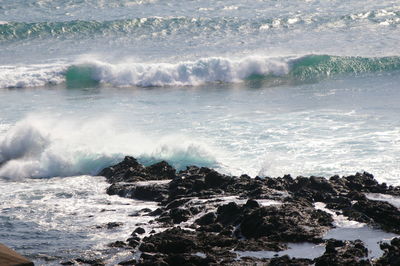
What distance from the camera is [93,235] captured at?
61.0 feet

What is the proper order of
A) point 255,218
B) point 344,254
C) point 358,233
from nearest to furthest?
1. point 344,254
2. point 358,233
3. point 255,218

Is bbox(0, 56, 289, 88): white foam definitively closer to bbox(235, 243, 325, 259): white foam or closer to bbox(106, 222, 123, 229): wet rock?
bbox(106, 222, 123, 229): wet rock

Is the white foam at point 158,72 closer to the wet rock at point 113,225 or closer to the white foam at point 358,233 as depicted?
the wet rock at point 113,225

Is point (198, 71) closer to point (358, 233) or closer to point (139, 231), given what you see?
point (139, 231)

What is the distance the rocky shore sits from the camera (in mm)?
16156

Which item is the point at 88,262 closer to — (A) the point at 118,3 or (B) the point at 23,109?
(B) the point at 23,109

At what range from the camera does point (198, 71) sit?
42.1m

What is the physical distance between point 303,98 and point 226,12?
66.2 feet

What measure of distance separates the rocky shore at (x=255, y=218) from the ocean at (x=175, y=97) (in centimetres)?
107

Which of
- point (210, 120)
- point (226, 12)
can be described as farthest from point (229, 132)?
point (226, 12)

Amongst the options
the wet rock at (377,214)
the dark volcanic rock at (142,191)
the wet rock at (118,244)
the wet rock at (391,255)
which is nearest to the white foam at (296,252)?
the wet rock at (391,255)

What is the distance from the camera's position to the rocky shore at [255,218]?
16156mm

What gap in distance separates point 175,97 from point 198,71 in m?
5.41

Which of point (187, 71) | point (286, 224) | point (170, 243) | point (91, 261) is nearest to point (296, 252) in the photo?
point (286, 224)
